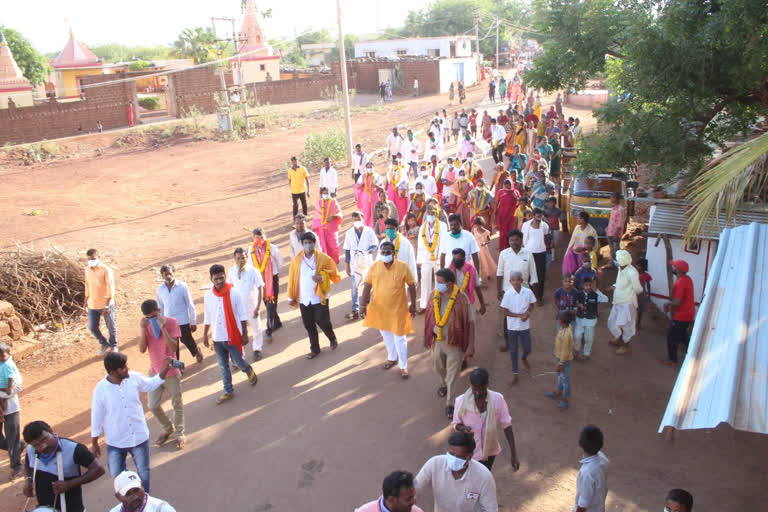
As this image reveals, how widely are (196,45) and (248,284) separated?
51223 millimetres

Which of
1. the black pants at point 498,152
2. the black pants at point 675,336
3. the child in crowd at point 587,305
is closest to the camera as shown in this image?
the child in crowd at point 587,305

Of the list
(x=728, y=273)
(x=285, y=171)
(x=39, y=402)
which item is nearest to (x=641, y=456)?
(x=728, y=273)

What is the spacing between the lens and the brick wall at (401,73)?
46.7 meters

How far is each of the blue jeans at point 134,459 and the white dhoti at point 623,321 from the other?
5.86m

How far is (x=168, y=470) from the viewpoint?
19.4 ft

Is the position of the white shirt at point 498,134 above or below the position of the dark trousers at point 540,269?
above

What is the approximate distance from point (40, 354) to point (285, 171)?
14.2 meters

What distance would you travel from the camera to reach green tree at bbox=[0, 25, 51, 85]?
51.6 metres

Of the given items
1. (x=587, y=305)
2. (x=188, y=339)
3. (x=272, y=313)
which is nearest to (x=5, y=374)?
(x=188, y=339)

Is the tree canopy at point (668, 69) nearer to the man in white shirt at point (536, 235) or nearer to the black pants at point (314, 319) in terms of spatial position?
the man in white shirt at point (536, 235)

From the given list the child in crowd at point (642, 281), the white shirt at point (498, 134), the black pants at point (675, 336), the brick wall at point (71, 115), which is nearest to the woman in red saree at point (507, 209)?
the child in crowd at point (642, 281)

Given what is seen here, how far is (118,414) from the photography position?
5.03 m

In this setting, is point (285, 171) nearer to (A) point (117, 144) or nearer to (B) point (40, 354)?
(A) point (117, 144)

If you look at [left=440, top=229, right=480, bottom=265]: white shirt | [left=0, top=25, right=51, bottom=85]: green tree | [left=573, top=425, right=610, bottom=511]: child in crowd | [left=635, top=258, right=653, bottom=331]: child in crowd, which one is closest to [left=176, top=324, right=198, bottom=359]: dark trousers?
[left=440, top=229, right=480, bottom=265]: white shirt
